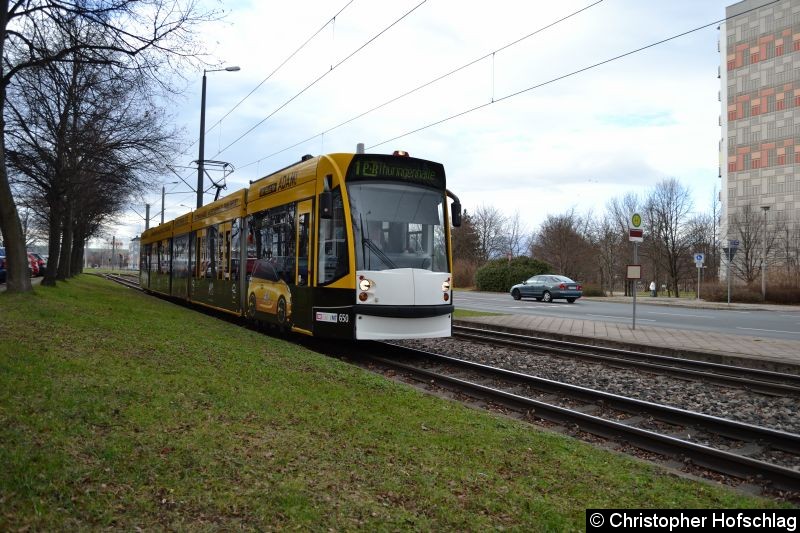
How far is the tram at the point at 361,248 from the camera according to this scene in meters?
10.2

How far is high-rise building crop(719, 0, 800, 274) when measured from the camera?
75750 millimetres

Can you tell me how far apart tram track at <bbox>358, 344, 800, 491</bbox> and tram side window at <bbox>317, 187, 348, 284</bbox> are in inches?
77.4

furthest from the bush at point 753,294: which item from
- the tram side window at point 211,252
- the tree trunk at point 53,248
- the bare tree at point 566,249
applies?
the tree trunk at point 53,248

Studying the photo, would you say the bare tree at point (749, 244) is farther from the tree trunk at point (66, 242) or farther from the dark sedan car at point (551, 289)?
the tree trunk at point (66, 242)

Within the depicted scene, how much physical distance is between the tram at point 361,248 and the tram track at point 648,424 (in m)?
1.16

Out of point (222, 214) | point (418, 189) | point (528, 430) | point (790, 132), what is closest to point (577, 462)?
point (528, 430)

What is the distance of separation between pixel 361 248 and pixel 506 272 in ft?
121

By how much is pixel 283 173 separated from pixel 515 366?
5926mm

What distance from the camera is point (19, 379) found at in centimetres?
612

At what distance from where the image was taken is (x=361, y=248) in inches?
402

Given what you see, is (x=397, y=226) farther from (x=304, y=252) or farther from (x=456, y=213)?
(x=304, y=252)

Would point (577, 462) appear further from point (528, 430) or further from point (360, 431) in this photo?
point (360, 431)

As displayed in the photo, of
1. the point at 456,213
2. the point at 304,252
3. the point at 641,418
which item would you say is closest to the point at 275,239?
the point at 304,252

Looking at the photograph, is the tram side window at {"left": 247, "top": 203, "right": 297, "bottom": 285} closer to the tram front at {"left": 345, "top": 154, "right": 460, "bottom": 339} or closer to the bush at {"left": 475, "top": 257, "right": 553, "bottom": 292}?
the tram front at {"left": 345, "top": 154, "right": 460, "bottom": 339}
